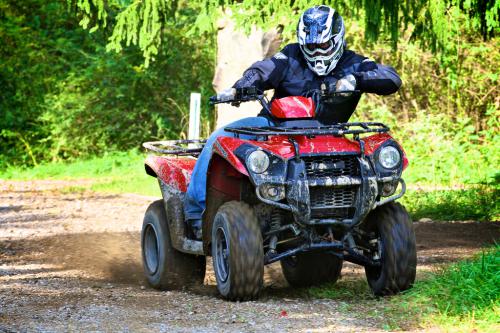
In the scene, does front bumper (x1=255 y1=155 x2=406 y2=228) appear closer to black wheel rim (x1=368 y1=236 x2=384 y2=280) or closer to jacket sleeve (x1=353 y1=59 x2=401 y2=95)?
black wheel rim (x1=368 y1=236 x2=384 y2=280)

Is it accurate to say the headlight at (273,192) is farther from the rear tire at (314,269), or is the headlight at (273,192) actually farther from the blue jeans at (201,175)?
the rear tire at (314,269)

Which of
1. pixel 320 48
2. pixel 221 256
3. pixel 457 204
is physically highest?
pixel 320 48

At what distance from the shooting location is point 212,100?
714cm

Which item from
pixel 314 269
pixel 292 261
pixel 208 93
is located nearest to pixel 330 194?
pixel 314 269

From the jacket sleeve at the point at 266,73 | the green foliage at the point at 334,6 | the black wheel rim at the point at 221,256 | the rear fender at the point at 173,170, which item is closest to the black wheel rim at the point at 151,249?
the rear fender at the point at 173,170

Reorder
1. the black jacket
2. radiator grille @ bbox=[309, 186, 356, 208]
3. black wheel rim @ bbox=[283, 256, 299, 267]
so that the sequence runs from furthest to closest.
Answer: black wheel rim @ bbox=[283, 256, 299, 267] → the black jacket → radiator grille @ bbox=[309, 186, 356, 208]

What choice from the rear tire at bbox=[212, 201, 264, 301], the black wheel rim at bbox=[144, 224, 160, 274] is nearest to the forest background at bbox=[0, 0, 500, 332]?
the rear tire at bbox=[212, 201, 264, 301]

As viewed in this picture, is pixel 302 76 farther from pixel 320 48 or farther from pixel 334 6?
pixel 334 6

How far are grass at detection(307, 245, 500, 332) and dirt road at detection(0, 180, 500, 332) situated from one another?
0.12 meters

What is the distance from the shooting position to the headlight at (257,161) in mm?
6539

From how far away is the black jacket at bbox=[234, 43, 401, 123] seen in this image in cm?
736

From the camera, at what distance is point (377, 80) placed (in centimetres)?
722

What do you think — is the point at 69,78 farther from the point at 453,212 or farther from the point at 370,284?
the point at 370,284

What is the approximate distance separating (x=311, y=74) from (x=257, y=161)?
116 centimetres
